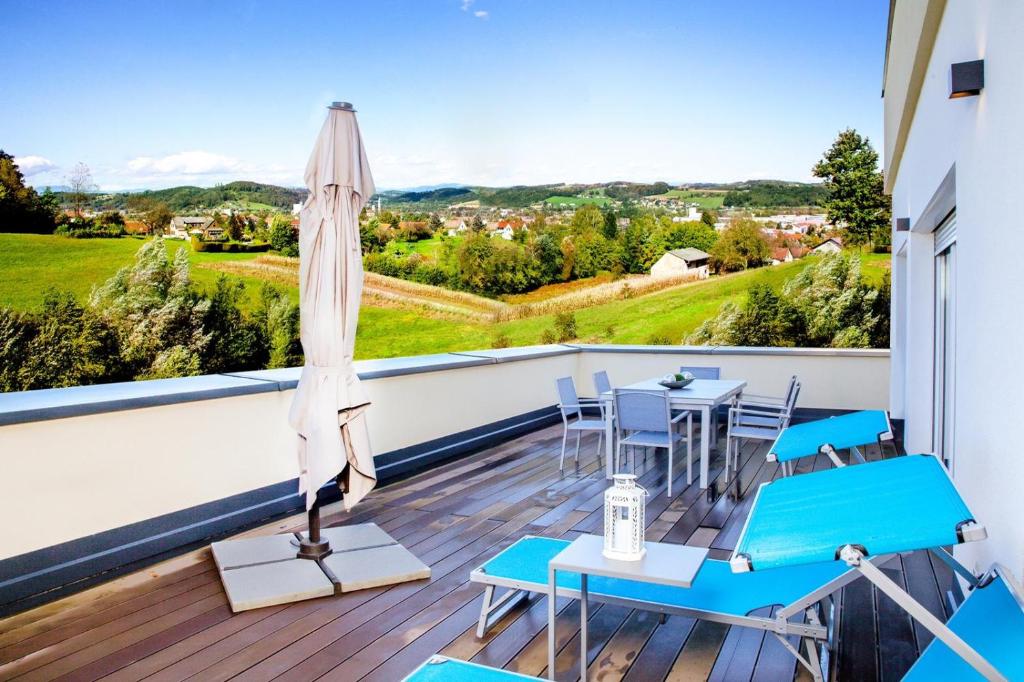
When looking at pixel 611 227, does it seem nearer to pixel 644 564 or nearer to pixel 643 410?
pixel 643 410

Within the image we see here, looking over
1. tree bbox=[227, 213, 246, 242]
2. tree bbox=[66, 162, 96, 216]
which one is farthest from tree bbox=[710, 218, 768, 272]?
tree bbox=[66, 162, 96, 216]

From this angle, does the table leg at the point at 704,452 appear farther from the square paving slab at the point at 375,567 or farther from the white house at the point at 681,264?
the white house at the point at 681,264

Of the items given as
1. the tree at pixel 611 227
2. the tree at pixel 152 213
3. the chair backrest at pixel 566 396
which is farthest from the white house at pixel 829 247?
the tree at pixel 152 213

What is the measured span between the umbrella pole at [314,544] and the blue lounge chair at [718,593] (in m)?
1.16

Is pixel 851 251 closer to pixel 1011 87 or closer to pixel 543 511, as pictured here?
pixel 543 511

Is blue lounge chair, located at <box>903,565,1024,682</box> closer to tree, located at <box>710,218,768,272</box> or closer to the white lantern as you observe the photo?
the white lantern

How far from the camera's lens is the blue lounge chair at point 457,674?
214 cm

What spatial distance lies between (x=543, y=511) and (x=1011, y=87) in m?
3.86

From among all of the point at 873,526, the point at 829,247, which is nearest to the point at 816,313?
the point at 829,247

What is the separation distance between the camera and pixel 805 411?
8.97m

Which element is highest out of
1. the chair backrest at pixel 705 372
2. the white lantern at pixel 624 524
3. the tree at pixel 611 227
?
the tree at pixel 611 227

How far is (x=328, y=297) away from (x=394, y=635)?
5.65 feet

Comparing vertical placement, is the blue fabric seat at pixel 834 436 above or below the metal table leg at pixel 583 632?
above

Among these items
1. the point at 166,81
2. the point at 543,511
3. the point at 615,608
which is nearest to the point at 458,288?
the point at 166,81
